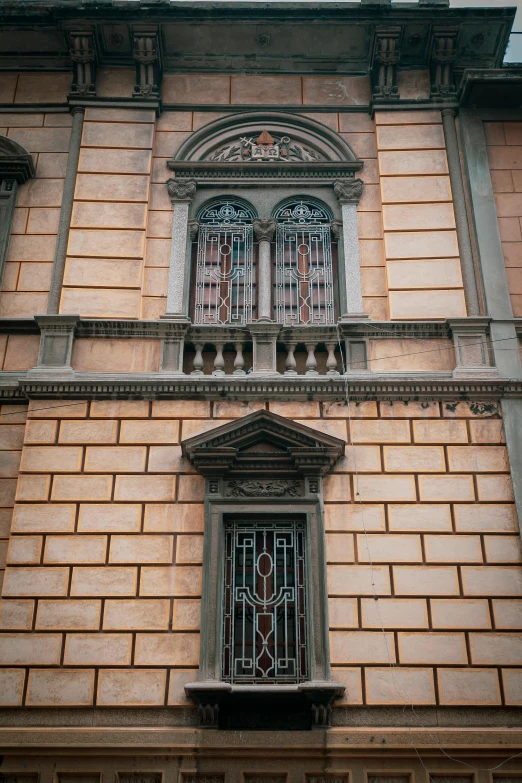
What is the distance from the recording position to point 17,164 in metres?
12.2

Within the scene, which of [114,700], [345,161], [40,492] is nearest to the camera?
[114,700]

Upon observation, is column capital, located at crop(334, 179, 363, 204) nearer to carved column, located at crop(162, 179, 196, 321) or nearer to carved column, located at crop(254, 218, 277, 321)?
carved column, located at crop(254, 218, 277, 321)

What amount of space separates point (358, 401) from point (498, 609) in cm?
291

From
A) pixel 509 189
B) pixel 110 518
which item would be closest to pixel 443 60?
pixel 509 189

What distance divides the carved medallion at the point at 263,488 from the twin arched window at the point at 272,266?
242 cm

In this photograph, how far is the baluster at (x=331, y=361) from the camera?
429 inches

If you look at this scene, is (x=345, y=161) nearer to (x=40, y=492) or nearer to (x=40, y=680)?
(x=40, y=492)

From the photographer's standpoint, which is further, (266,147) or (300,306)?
(266,147)

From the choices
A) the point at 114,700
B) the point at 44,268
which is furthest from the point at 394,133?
the point at 114,700

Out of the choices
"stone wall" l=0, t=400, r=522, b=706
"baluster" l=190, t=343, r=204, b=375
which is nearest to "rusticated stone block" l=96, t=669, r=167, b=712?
"stone wall" l=0, t=400, r=522, b=706

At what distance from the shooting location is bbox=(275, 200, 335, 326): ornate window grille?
1178 cm

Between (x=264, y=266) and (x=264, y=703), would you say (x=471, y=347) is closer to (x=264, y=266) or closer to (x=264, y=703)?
(x=264, y=266)

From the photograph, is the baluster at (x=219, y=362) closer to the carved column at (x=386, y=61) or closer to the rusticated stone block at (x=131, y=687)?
the rusticated stone block at (x=131, y=687)

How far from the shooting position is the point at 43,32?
13.1 m
